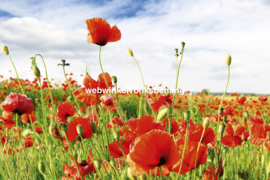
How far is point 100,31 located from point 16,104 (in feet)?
2.32

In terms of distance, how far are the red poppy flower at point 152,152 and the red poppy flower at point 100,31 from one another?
2.48ft

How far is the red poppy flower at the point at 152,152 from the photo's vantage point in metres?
0.70

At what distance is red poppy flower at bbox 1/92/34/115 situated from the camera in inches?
55.4

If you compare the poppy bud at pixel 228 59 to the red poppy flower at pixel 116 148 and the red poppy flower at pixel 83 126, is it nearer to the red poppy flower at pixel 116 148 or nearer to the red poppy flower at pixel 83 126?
the red poppy flower at pixel 116 148

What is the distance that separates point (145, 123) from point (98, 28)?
0.65 metres

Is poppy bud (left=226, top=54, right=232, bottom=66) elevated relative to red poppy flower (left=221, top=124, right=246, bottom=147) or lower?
elevated

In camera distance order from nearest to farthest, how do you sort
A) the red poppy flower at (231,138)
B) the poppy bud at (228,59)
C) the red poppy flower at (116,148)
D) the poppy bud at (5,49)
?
the red poppy flower at (116,148) → the poppy bud at (228,59) → the poppy bud at (5,49) → the red poppy flower at (231,138)

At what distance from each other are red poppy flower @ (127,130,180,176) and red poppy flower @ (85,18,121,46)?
76 cm

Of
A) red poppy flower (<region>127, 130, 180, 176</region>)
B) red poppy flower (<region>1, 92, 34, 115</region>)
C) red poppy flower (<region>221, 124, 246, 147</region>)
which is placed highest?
red poppy flower (<region>1, 92, 34, 115</region>)

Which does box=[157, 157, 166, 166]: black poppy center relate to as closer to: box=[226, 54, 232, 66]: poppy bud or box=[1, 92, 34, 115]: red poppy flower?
box=[226, 54, 232, 66]: poppy bud

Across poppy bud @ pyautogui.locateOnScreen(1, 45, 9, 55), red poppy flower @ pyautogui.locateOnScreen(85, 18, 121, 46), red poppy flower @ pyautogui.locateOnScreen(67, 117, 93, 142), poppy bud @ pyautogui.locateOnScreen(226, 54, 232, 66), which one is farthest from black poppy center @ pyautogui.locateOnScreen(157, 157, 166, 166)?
poppy bud @ pyautogui.locateOnScreen(1, 45, 9, 55)

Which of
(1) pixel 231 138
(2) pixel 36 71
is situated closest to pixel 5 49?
(2) pixel 36 71

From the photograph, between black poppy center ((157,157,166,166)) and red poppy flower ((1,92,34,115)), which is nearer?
black poppy center ((157,157,166,166))

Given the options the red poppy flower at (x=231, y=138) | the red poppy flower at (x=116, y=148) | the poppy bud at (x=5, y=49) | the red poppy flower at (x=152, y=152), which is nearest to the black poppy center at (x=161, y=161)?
the red poppy flower at (x=152, y=152)
